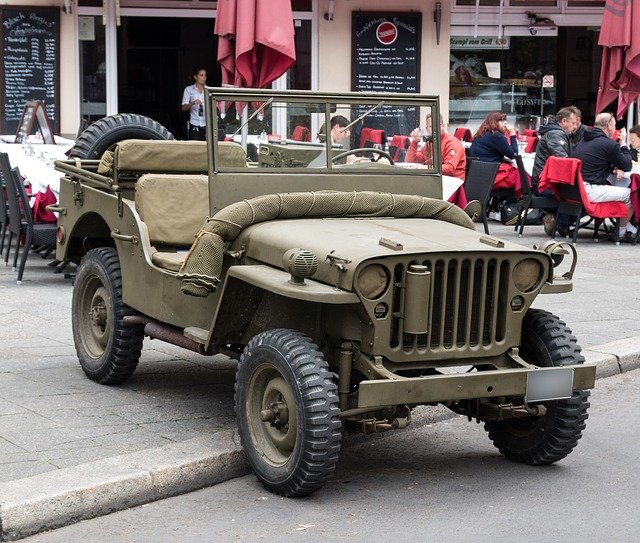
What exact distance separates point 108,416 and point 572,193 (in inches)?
347

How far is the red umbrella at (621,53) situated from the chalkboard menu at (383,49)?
4240 mm

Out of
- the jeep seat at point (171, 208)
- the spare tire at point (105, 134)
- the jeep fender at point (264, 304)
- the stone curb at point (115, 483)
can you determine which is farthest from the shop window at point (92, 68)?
the stone curb at point (115, 483)

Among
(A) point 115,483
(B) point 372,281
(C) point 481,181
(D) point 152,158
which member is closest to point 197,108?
(C) point 481,181

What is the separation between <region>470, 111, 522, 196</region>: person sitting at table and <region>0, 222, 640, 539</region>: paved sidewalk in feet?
17.2

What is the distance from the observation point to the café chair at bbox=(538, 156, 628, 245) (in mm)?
13703

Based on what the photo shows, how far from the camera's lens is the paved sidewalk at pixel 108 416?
5.00 meters

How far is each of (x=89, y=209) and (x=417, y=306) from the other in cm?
293

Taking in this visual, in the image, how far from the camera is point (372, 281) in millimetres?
5117

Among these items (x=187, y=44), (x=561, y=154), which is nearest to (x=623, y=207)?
(x=561, y=154)

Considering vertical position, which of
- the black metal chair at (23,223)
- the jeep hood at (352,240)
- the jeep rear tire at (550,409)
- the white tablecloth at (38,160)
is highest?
the white tablecloth at (38,160)

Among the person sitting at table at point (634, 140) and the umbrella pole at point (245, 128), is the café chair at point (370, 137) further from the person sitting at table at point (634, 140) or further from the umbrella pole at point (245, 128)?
the person sitting at table at point (634, 140)

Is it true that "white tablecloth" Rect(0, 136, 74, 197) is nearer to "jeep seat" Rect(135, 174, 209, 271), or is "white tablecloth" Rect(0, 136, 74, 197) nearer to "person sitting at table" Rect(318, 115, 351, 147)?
"jeep seat" Rect(135, 174, 209, 271)

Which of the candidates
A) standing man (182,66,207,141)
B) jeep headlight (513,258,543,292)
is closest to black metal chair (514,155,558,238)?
standing man (182,66,207,141)

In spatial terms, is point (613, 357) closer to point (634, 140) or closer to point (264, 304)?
point (264, 304)
